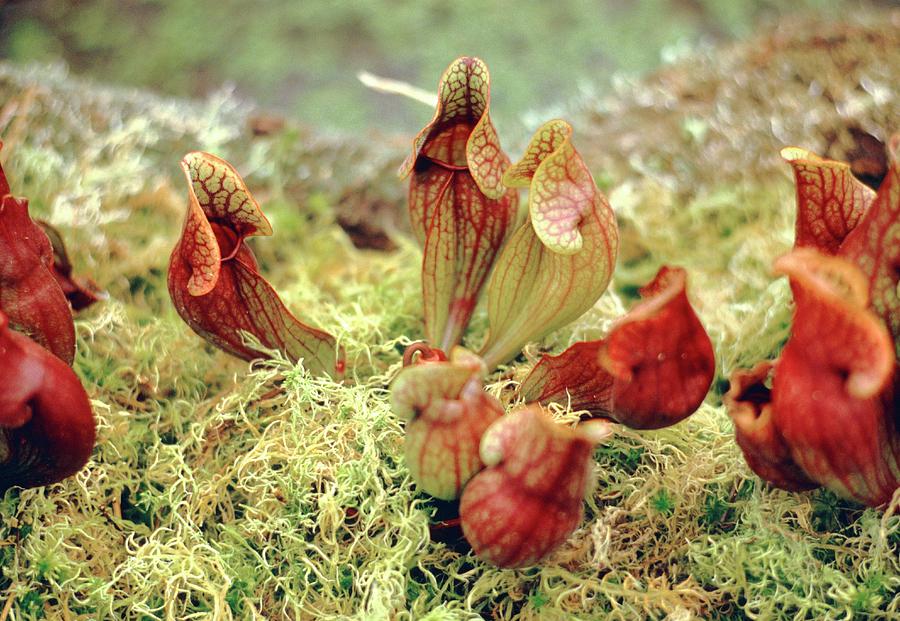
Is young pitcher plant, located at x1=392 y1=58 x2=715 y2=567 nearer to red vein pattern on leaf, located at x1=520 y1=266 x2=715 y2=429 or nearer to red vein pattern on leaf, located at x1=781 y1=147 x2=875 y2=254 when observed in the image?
red vein pattern on leaf, located at x1=520 y1=266 x2=715 y2=429

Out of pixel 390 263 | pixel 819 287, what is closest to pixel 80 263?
pixel 390 263

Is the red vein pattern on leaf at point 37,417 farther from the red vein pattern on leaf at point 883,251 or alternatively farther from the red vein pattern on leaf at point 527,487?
the red vein pattern on leaf at point 883,251

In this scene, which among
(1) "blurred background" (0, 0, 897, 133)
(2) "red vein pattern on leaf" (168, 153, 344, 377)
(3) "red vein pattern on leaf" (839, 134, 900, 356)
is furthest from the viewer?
(1) "blurred background" (0, 0, 897, 133)

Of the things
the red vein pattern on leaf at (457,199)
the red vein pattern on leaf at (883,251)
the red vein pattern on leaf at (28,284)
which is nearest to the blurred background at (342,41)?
the red vein pattern on leaf at (457,199)

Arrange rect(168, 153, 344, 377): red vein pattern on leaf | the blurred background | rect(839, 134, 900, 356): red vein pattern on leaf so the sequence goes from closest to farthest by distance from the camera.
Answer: rect(839, 134, 900, 356): red vein pattern on leaf < rect(168, 153, 344, 377): red vein pattern on leaf < the blurred background

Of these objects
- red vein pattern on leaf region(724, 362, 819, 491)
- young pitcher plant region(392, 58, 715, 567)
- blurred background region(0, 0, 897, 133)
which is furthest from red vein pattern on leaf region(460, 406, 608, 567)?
blurred background region(0, 0, 897, 133)

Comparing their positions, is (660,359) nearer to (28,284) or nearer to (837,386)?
(837,386)

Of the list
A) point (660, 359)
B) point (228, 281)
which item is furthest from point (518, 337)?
point (228, 281)
